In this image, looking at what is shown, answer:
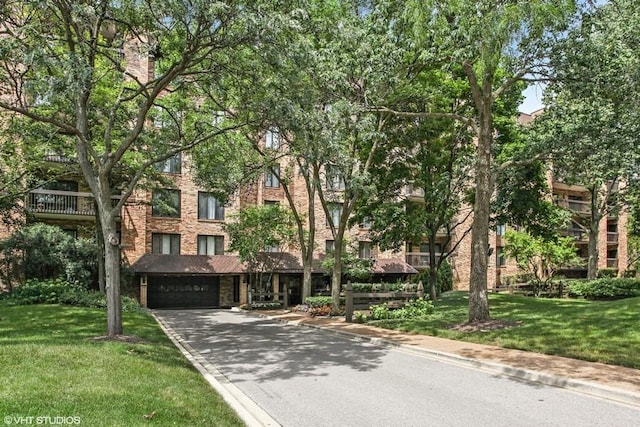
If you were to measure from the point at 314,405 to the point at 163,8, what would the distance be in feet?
29.7

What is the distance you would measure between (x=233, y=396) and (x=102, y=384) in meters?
1.89

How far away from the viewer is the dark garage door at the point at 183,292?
33.9 metres

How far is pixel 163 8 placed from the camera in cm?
1172

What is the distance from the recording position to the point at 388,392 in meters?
8.35

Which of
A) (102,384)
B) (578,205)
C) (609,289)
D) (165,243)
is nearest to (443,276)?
(609,289)

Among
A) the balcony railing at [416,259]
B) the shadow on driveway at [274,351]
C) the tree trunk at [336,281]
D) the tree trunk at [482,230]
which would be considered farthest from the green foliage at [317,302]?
the balcony railing at [416,259]

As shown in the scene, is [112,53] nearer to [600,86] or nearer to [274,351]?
[274,351]

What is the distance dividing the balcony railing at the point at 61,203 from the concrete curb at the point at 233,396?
70.7 feet

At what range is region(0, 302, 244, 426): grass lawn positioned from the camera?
5754 mm

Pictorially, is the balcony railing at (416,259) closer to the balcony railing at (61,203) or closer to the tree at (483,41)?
the balcony railing at (61,203)

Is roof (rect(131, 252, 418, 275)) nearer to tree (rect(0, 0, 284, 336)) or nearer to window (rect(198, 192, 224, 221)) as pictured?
window (rect(198, 192, 224, 221))

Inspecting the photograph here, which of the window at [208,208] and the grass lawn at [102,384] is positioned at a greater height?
the window at [208,208]

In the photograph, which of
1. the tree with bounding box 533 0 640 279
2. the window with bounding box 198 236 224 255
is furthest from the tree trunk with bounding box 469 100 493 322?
the window with bounding box 198 236 224 255

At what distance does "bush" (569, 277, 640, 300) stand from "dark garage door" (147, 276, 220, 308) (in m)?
23.2
